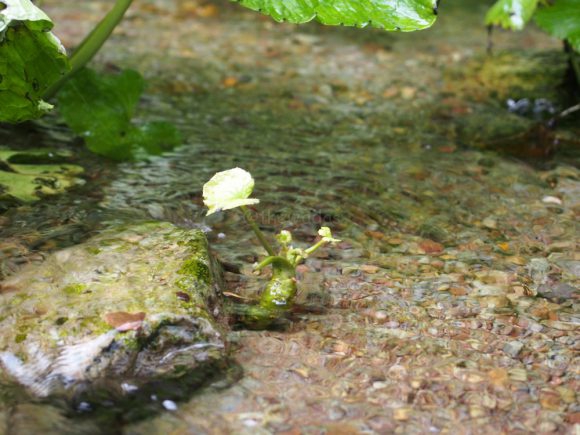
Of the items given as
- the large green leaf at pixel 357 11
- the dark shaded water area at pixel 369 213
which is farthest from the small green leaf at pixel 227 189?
the large green leaf at pixel 357 11

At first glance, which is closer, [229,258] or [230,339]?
[230,339]

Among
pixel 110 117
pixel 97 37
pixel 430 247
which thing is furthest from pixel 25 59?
pixel 430 247

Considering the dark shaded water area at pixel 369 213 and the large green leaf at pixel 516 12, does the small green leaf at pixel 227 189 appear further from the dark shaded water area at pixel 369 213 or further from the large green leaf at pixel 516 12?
the large green leaf at pixel 516 12

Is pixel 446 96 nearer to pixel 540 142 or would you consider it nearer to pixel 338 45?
pixel 540 142

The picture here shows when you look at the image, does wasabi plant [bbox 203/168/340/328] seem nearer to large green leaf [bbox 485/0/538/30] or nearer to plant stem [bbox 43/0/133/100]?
plant stem [bbox 43/0/133/100]

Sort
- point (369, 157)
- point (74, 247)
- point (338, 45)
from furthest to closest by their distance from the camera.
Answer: point (338, 45), point (369, 157), point (74, 247)

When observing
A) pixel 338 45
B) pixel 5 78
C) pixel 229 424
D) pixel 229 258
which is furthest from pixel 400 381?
pixel 338 45
